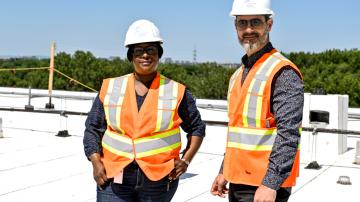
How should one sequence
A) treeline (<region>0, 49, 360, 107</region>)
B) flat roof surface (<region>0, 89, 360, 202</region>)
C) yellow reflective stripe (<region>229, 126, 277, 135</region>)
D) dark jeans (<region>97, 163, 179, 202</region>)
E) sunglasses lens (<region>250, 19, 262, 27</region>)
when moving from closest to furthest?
yellow reflective stripe (<region>229, 126, 277, 135</region>) → sunglasses lens (<region>250, 19, 262, 27</region>) → dark jeans (<region>97, 163, 179, 202</region>) → flat roof surface (<region>0, 89, 360, 202</region>) → treeline (<region>0, 49, 360, 107</region>)

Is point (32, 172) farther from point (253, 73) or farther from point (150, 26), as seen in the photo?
point (253, 73)

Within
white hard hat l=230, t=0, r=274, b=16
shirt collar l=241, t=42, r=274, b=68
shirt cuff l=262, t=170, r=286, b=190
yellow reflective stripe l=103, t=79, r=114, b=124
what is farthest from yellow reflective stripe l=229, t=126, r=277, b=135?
yellow reflective stripe l=103, t=79, r=114, b=124

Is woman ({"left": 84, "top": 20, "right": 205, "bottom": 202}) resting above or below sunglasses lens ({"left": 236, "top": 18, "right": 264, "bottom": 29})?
below

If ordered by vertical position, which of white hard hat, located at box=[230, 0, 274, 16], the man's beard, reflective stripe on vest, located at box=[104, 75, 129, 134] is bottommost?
reflective stripe on vest, located at box=[104, 75, 129, 134]

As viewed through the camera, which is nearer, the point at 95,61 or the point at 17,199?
the point at 17,199

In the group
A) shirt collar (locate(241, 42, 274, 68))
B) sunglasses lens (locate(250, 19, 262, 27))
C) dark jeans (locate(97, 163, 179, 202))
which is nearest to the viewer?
sunglasses lens (locate(250, 19, 262, 27))

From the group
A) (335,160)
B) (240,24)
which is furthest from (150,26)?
(335,160)

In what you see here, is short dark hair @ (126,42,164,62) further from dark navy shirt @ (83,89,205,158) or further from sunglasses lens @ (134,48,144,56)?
dark navy shirt @ (83,89,205,158)

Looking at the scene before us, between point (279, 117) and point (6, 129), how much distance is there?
35.8ft

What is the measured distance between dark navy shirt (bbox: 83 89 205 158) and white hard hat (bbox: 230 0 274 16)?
85 centimetres

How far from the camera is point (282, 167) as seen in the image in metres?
2.81

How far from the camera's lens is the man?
2.83 metres

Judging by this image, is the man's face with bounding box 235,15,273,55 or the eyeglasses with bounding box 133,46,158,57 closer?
the man's face with bounding box 235,15,273,55

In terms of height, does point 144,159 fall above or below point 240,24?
below
